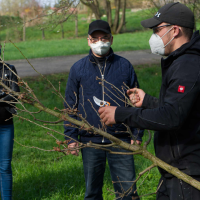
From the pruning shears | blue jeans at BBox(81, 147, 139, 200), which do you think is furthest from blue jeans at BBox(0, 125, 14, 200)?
the pruning shears

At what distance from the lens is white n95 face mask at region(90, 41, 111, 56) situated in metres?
3.35

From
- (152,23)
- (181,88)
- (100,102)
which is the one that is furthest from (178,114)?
(100,102)

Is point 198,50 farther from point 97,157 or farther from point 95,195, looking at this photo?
point 95,195

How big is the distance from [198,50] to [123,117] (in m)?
0.65

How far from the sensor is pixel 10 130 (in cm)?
357

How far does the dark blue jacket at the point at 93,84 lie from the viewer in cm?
320

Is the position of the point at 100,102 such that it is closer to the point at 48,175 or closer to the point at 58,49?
the point at 48,175

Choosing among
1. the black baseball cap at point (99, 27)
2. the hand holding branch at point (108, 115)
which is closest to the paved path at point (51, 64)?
Result: the black baseball cap at point (99, 27)

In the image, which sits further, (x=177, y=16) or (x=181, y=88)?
(x=177, y=16)

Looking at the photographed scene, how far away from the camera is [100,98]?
321 cm

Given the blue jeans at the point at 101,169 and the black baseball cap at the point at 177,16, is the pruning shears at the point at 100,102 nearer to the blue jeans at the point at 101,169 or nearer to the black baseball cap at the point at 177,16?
the blue jeans at the point at 101,169

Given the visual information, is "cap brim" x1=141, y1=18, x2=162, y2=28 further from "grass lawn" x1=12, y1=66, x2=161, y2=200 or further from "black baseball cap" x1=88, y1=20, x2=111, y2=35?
"grass lawn" x1=12, y1=66, x2=161, y2=200

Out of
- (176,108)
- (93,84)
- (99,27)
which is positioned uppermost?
(99,27)

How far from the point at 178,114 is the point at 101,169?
1693 mm
